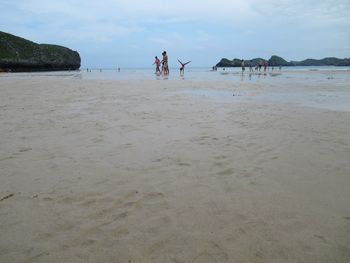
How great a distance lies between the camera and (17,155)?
466 centimetres

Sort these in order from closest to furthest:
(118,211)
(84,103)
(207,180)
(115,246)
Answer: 1. (115,246)
2. (118,211)
3. (207,180)
4. (84,103)

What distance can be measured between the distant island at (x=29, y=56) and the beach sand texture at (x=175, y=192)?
185 ft

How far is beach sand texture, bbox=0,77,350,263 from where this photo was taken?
2430 mm

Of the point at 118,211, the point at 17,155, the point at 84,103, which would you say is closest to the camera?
the point at 118,211

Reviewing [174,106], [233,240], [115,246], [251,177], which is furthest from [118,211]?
[174,106]

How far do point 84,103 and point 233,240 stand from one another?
28.6ft

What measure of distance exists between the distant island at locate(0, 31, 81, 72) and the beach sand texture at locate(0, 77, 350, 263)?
5648 centimetres

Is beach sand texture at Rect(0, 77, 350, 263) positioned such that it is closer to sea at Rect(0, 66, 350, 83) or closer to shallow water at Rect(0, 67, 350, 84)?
shallow water at Rect(0, 67, 350, 84)

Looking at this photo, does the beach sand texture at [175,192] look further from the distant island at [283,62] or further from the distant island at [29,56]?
the distant island at [283,62]

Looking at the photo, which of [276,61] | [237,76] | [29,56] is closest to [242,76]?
[237,76]

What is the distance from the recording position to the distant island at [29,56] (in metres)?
58.2

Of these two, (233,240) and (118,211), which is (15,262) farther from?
(233,240)

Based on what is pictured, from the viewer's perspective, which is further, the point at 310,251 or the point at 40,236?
the point at 40,236

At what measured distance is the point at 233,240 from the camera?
2.52 metres
